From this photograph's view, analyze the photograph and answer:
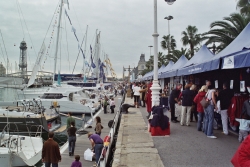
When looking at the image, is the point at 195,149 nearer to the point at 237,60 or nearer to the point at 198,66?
the point at 237,60

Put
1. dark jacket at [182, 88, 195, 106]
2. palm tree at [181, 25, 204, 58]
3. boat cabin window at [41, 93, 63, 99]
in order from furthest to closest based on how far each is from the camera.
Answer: palm tree at [181, 25, 204, 58] < boat cabin window at [41, 93, 63, 99] < dark jacket at [182, 88, 195, 106]

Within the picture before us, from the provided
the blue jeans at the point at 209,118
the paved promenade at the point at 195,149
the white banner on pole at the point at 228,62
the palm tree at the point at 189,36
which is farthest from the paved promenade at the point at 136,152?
the palm tree at the point at 189,36

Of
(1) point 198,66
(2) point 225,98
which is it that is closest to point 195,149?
(2) point 225,98

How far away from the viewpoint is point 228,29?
67.0 feet

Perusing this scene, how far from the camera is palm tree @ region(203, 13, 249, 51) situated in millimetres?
19766

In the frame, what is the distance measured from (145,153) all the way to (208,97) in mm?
3085

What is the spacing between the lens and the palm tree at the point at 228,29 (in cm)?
1977

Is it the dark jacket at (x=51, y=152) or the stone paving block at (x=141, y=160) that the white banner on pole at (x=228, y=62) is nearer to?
A: the stone paving block at (x=141, y=160)

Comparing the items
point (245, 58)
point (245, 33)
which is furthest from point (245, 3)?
point (245, 58)

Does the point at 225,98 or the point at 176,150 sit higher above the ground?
the point at 225,98

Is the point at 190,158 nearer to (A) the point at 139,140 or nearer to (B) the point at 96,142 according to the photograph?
(A) the point at 139,140

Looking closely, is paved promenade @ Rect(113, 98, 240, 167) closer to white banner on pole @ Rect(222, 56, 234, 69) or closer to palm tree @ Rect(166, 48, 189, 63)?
A: white banner on pole @ Rect(222, 56, 234, 69)

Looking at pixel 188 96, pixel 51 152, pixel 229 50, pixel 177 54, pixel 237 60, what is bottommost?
pixel 51 152

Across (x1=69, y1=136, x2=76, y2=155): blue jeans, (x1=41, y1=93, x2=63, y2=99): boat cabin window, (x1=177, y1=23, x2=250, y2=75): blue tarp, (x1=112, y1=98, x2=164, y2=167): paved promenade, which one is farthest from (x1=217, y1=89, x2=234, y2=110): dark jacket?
(x1=41, y1=93, x2=63, y2=99): boat cabin window
